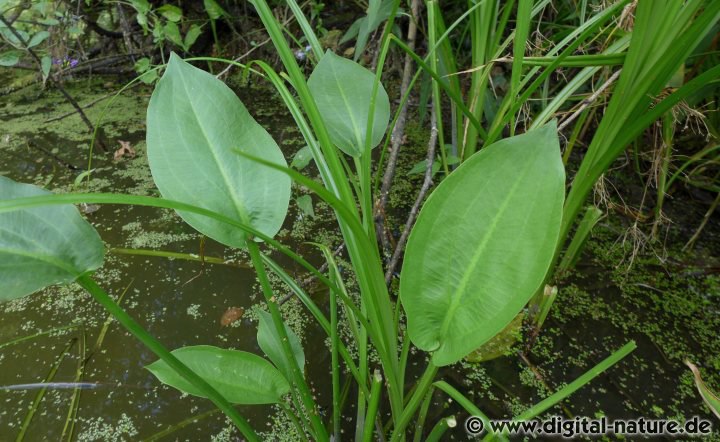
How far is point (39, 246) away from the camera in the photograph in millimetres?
345

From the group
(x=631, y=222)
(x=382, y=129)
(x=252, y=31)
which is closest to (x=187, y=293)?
(x=382, y=129)

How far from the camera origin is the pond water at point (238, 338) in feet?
2.08

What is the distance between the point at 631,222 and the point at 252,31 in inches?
60.7

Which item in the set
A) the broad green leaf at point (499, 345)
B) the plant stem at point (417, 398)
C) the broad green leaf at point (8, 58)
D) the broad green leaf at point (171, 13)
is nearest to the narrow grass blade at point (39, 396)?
the plant stem at point (417, 398)

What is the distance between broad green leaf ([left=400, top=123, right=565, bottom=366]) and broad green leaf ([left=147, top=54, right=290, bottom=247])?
171 millimetres

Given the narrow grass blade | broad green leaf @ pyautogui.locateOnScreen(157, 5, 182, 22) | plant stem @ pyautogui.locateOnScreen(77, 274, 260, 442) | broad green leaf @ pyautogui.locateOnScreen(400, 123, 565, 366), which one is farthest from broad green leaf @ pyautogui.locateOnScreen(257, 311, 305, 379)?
broad green leaf @ pyautogui.locateOnScreen(157, 5, 182, 22)

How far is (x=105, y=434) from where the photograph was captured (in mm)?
603

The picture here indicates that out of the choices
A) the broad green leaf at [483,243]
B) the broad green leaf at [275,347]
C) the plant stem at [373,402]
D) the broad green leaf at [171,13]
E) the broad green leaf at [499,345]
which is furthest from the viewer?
the broad green leaf at [171,13]

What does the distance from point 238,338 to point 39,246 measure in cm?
46

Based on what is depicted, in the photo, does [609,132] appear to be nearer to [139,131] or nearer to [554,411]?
[554,411]

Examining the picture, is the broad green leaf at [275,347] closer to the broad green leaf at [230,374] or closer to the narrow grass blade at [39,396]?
the broad green leaf at [230,374]

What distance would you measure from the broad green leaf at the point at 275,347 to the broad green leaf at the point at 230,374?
0.11 feet

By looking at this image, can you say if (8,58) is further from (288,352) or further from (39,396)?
(288,352)

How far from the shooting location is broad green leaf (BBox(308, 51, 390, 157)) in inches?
22.5
